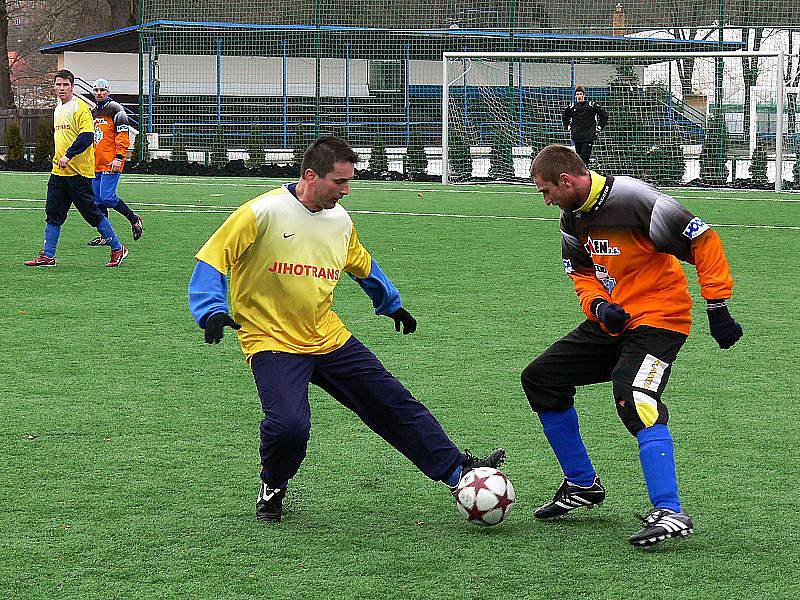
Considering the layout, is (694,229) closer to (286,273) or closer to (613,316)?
(613,316)

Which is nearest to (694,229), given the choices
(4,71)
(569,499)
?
(569,499)

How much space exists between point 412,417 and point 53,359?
3.81 metres

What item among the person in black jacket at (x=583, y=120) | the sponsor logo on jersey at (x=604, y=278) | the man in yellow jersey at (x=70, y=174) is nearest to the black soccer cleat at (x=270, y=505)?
the sponsor logo on jersey at (x=604, y=278)

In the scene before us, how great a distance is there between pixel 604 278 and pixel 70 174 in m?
8.73

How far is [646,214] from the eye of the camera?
15.6ft

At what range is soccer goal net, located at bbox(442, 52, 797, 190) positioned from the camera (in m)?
25.9

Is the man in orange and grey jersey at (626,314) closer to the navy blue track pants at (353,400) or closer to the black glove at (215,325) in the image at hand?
the navy blue track pants at (353,400)

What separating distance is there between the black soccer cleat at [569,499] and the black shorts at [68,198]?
8.55 meters

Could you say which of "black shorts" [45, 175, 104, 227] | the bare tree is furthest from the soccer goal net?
the bare tree

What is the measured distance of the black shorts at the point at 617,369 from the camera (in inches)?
183

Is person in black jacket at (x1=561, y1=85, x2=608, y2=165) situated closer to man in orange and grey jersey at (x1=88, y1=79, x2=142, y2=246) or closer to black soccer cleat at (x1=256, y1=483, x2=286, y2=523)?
man in orange and grey jersey at (x1=88, y1=79, x2=142, y2=246)

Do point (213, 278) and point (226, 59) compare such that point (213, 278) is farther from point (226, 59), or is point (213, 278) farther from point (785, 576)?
point (226, 59)

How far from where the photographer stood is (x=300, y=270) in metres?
4.97

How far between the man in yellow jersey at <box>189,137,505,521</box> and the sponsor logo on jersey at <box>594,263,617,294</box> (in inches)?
33.3
